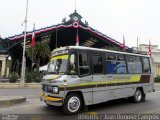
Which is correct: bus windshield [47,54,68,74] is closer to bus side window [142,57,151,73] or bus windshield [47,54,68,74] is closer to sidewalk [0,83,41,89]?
bus side window [142,57,151,73]

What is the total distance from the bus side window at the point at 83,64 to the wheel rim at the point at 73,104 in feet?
A: 3.57

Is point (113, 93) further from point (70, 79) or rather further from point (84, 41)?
point (84, 41)

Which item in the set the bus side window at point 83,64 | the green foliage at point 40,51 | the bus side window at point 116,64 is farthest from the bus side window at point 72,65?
the green foliage at point 40,51

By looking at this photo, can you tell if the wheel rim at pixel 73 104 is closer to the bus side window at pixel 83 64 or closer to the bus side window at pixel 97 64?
the bus side window at pixel 83 64

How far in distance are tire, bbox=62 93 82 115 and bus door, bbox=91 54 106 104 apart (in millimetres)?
865

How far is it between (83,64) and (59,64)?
1018 mm

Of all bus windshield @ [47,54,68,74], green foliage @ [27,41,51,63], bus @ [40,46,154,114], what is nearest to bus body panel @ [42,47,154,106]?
bus @ [40,46,154,114]

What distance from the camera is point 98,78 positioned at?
10.3m

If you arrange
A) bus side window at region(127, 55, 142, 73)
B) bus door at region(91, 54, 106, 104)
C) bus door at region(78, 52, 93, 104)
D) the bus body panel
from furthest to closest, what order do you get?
bus side window at region(127, 55, 142, 73) → bus door at region(91, 54, 106, 104) → bus door at region(78, 52, 93, 104) → the bus body panel

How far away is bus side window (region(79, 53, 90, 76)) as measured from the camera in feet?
31.2

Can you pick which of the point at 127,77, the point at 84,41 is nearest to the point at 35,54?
the point at 84,41

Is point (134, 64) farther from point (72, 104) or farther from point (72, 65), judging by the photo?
point (72, 104)

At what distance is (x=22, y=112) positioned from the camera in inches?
373

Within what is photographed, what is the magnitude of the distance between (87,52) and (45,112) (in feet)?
10.3
